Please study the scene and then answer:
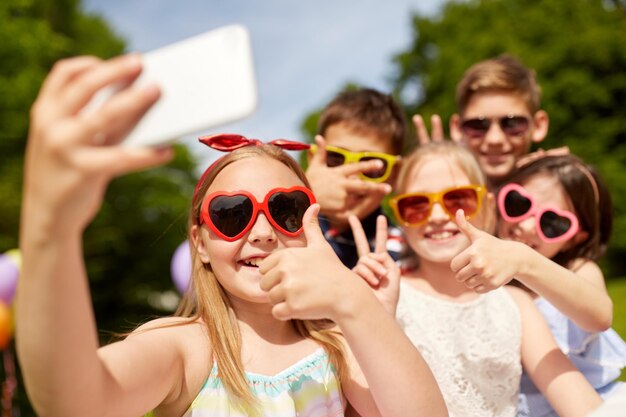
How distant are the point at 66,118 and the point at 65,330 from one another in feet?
1.21

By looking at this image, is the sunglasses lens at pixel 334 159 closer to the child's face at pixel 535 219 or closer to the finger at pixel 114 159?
the child's face at pixel 535 219

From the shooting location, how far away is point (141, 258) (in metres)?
17.7

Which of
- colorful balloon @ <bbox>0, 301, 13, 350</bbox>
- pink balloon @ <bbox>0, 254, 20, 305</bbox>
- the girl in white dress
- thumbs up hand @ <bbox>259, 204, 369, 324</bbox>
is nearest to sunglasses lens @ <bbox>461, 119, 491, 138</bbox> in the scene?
the girl in white dress

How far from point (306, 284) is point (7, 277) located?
5.58 m

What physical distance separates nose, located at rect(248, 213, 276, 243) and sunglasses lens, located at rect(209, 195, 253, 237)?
0.09 ft

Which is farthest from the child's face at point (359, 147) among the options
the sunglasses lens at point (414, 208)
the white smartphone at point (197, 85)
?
the white smartphone at point (197, 85)

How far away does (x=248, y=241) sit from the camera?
1745mm

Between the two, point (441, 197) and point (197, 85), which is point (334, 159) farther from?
point (197, 85)

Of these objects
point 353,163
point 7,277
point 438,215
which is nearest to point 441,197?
point 438,215

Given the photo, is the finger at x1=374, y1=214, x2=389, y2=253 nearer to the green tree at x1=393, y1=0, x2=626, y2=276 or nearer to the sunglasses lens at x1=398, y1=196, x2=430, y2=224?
the sunglasses lens at x1=398, y1=196, x2=430, y2=224

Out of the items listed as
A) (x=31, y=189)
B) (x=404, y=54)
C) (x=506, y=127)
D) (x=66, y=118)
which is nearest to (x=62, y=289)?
(x=31, y=189)

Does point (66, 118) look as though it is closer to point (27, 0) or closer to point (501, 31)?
point (27, 0)

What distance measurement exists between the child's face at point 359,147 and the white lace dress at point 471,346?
1.89 ft

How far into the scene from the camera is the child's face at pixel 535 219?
8.73 feet
